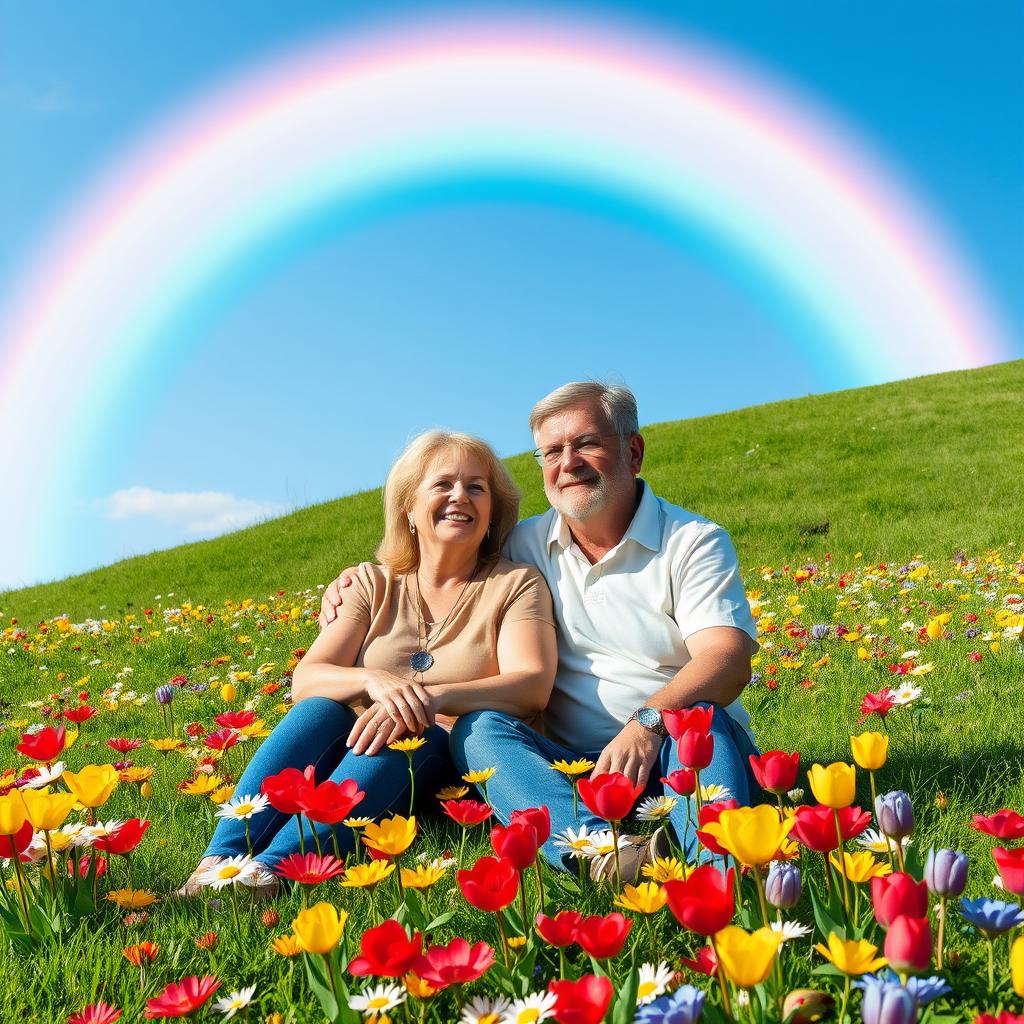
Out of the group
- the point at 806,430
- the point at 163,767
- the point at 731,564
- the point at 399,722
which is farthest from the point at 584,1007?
the point at 806,430

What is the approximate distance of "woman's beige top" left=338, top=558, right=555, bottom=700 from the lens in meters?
3.91

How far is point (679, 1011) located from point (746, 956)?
16 cm

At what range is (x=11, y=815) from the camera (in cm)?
204

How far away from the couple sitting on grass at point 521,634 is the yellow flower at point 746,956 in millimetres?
1804

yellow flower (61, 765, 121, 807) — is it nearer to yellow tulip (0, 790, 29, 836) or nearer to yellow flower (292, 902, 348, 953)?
yellow tulip (0, 790, 29, 836)

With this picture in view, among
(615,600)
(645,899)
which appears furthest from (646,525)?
(645,899)

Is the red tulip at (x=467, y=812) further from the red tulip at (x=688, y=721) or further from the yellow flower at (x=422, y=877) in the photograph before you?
the red tulip at (x=688, y=721)

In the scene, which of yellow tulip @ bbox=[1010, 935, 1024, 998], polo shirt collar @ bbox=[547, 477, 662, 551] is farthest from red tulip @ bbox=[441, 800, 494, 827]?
polo shirt collar @ bbox=[547, 477, 662, 551]

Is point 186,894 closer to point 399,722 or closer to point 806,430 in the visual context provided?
point 399,722

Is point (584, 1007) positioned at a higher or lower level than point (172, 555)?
lower

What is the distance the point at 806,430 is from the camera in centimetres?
1977

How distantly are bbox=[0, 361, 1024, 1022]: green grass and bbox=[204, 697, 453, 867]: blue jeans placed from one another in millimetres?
199

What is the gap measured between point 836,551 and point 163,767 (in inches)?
Answer: 367

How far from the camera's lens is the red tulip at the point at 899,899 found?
55.1 inches
